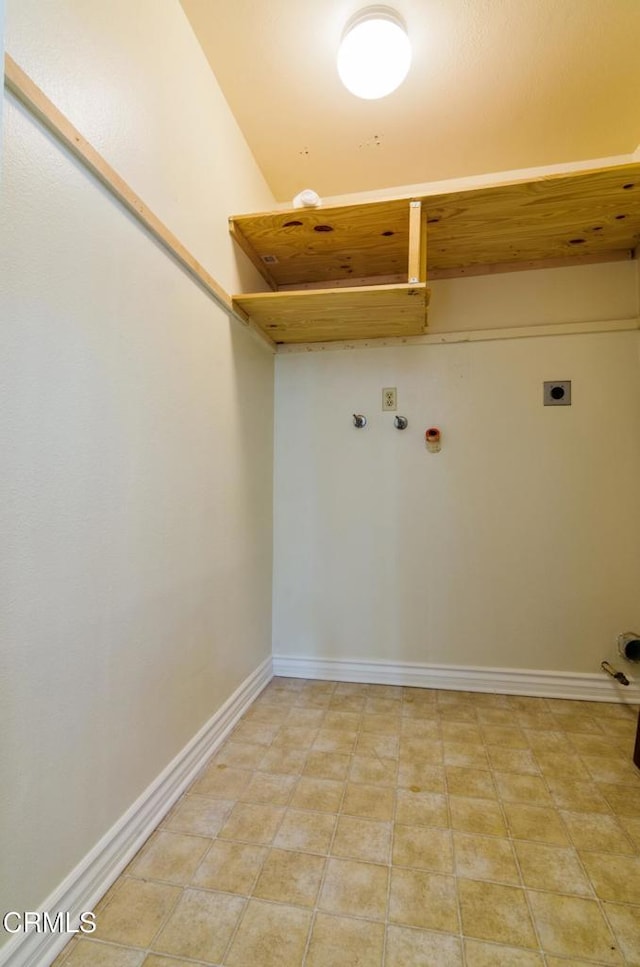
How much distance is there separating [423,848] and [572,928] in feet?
1.19

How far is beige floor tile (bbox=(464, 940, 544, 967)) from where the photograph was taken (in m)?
0.91

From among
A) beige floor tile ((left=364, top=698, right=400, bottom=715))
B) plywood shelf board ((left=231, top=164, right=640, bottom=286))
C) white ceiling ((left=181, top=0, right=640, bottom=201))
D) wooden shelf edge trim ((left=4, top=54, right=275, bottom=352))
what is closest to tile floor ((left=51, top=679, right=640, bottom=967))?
beige floor tile ((left=364, top=698, right=400, bottom=715))

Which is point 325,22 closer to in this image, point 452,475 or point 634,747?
point 452,475

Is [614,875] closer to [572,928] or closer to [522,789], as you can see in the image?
[572,928]

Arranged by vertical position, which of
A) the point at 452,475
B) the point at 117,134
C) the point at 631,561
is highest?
the point at 117,134

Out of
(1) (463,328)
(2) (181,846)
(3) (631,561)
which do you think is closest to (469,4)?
(1) (463,328)

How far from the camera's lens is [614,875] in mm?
Result: 1116

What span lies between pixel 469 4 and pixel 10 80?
1.47m

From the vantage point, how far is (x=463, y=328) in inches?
89.0

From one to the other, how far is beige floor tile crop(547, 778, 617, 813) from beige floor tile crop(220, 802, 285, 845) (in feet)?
2.97

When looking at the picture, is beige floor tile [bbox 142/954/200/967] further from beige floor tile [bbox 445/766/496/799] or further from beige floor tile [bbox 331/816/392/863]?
beige floor tile [bbox 445/766/496/799]

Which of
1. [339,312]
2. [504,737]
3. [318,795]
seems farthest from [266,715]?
[339,312]

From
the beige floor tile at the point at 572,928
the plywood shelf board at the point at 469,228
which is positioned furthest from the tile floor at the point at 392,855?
the plywood shelf board at the point at 469,228

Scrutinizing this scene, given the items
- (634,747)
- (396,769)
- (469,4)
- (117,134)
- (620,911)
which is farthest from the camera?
(634,747)
